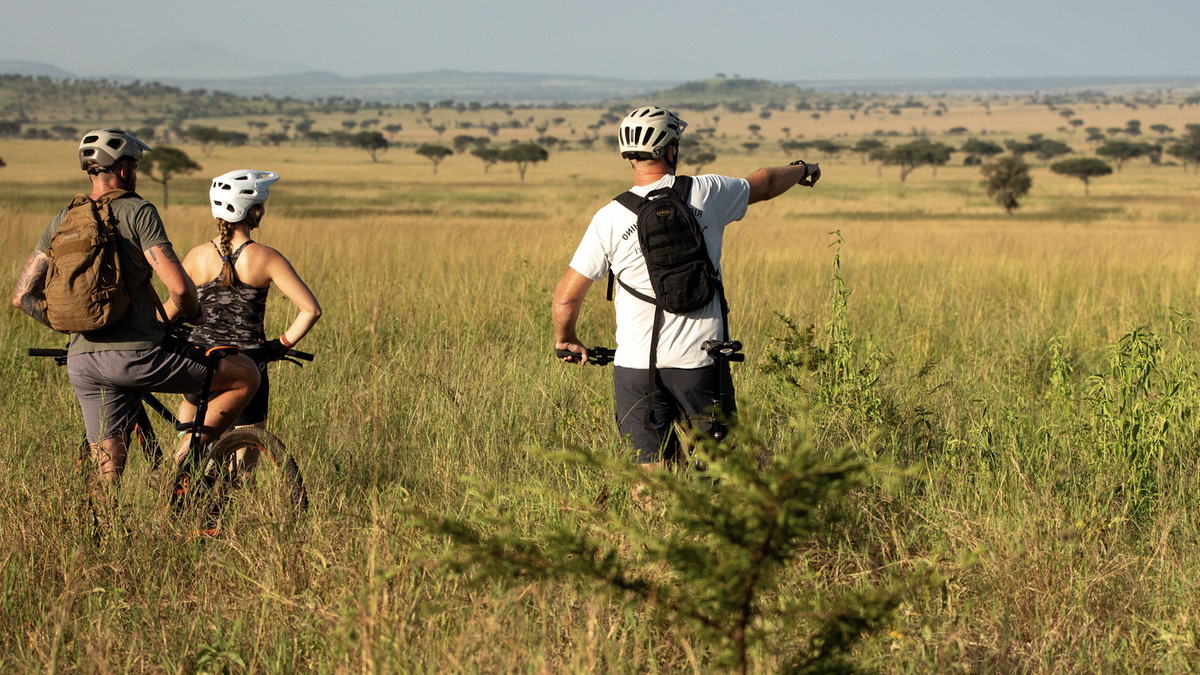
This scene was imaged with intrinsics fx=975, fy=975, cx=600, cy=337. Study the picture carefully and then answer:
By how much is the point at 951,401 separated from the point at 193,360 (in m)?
4.27

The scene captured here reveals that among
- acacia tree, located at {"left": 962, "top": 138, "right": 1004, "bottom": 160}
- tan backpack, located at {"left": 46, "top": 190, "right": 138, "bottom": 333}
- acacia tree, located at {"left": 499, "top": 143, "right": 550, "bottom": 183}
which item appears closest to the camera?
tan backpack, located at {"left": 46, "top": 190, "right": 138, "bottom": 333}

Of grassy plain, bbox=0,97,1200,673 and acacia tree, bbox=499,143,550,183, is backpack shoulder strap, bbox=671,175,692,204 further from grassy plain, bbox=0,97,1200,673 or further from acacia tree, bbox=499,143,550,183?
acacia tree, bbox=499,143,550,183

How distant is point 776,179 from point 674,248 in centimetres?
86

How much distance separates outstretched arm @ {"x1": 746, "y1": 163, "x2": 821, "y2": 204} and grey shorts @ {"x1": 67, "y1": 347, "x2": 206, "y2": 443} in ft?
8.14

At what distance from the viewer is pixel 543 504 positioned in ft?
13.0

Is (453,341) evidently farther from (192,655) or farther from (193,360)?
(192,655)

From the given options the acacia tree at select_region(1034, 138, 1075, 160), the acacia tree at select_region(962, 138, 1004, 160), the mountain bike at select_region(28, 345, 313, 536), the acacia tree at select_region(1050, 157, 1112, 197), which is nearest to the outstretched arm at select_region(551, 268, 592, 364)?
the mountain bike at select_region(28, 345, 313, 536)

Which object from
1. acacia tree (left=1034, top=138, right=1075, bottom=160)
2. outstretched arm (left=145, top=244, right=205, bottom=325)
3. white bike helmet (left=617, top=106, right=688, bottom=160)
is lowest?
acacia tree (left=1034, top=138, right=1075, bottom=160)

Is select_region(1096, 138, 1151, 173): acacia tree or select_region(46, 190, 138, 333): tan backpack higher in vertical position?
select_region(46, 190, 138, 333): tan backpack

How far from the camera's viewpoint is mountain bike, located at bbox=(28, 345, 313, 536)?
4.00 meters

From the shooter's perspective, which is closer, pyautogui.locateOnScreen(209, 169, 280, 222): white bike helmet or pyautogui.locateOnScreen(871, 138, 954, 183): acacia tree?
pyautogui.locateOnScreen(209, 169, 280, 222): white bike helmet

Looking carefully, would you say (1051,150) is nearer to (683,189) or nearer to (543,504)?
(683,189)

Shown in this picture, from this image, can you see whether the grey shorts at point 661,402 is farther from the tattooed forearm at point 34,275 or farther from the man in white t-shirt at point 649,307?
the tattooed forearm at point 34,275

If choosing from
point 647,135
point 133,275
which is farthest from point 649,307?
point 133,275
